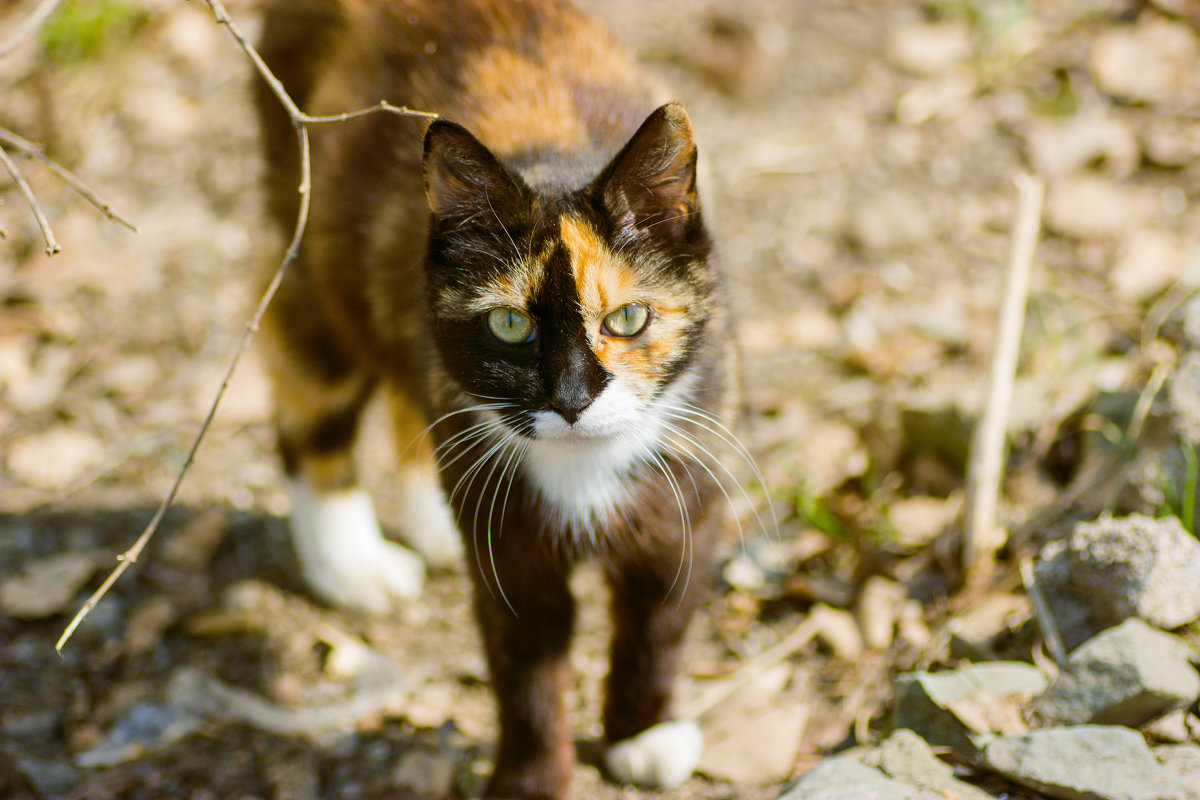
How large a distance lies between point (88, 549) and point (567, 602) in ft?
6.06

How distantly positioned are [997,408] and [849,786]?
125 cm

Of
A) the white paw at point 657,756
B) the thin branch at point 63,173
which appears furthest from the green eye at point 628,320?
the white paw at point 657,756

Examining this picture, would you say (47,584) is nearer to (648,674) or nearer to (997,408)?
(648,674)

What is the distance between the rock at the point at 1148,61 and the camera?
4164mm

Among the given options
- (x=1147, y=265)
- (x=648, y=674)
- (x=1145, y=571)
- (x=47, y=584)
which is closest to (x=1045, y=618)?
(x=1145, y=571)

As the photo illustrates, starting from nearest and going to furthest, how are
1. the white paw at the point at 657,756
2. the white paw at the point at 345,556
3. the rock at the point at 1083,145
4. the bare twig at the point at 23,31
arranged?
the bare twig at the point at 23,31 < the white paw at the point at 657,756 < the white paw at the point at 345,556 < the rock at the point at 1083,145

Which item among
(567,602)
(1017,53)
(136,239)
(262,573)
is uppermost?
(1017,53)

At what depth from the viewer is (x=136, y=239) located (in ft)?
14.2

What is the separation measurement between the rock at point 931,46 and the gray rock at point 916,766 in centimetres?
345

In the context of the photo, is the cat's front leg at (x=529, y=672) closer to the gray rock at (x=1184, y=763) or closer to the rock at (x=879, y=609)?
the rock at (x=879, y=609)

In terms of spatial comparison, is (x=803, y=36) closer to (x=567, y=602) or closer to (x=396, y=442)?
(x=396, y=442)

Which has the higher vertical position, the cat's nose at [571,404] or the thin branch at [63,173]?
the thin branch at [63,173]

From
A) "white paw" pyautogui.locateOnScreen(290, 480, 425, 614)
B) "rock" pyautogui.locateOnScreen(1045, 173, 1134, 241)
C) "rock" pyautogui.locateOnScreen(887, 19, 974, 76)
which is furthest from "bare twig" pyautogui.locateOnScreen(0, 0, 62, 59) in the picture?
"rock" pyautogui.locateOnScreen(887, 19, 974, 76)

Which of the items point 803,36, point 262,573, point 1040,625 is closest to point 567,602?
point 1040,625
